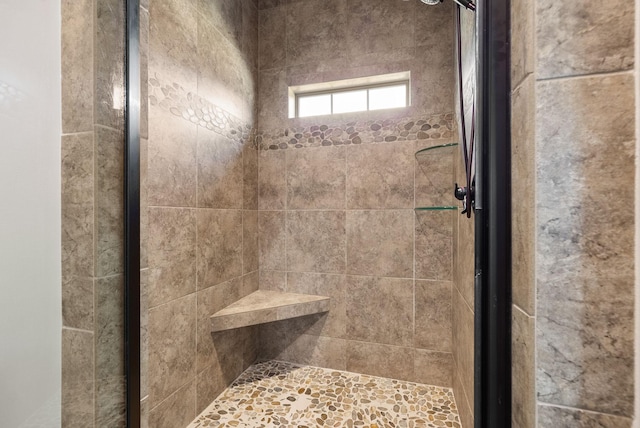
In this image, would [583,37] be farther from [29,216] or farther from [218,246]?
[218,246]

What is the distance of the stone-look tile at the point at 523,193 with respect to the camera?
38cm

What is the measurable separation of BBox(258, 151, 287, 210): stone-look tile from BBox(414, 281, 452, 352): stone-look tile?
0.95 m

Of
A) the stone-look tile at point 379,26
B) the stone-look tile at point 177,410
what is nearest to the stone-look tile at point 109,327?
the stone-look tile at point 177,410

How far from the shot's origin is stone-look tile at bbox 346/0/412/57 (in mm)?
1509

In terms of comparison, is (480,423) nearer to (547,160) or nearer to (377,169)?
(547,160)

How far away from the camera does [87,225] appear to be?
60 centimetres

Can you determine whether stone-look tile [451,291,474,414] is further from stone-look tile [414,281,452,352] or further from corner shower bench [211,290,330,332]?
corner shower bench [211,290,330,332]

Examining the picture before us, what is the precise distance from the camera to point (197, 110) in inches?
50.4

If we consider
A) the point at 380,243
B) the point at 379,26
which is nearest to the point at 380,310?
the point at 380,243

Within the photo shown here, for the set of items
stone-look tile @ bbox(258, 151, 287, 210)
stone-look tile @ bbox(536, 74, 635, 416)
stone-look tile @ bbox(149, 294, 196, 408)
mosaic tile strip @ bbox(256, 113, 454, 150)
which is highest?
mosaic tile strip @ bbox(256, 113, 454, 150)

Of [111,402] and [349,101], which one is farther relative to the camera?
[349,101]

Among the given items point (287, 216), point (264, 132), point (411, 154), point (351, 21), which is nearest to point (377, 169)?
point (411, 154)

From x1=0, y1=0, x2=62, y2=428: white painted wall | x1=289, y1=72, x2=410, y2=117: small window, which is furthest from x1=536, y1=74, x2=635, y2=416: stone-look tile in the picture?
x1=289, y1=72, x2=410, y2=117: small window

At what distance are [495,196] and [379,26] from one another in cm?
153
